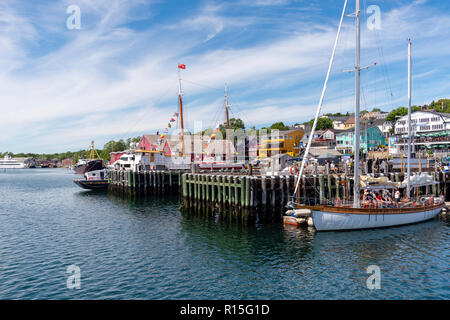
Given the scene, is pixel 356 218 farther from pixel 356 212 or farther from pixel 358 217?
pixel 356 212

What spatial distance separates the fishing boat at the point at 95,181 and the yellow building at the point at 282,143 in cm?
5053

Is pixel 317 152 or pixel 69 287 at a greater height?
pixel 317 152

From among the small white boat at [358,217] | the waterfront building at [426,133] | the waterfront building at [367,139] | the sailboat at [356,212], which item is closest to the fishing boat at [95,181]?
the sailboat at [356,212]

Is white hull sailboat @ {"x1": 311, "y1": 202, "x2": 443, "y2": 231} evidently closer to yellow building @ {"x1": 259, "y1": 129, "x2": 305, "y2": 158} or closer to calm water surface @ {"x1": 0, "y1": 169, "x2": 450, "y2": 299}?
calm water surface @ {"x1": 0, "y1": 169, "x2": 450, "y2": 299}

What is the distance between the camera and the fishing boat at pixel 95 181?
207ft

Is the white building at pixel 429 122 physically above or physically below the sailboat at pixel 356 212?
above

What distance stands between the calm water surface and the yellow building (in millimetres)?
66691

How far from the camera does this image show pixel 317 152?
65688mm

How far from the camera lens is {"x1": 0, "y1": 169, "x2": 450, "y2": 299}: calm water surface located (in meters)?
15.5

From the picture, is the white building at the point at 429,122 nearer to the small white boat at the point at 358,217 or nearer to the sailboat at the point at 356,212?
the small white boat at the point at 358,217
